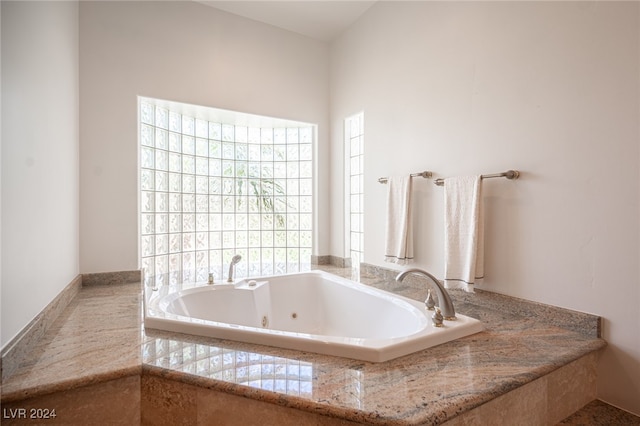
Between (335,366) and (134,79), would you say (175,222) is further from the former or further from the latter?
(335,366)

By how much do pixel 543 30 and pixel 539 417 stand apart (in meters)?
1.52

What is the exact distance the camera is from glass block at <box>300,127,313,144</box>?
302 centimetres

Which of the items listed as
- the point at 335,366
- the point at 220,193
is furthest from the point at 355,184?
the point at 335,366

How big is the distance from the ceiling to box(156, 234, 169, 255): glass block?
5.80ft

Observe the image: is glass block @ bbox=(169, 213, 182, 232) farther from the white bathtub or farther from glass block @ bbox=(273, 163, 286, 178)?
glass block @ bbox=(273, 163, 286, 178)

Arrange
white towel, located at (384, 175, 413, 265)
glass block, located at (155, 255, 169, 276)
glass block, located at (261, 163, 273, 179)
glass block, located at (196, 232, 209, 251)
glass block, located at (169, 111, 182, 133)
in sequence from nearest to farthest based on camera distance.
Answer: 1. white towel, located at (384, 175, 413, 265)
2. glass block, located at (155, 255, 169, 276)
3. glass block, located at (169, 111, 182, 133)
4. glass block, located at (196, 232, 209, 251)
5. glass block, located at (261, 163, 273, 179)

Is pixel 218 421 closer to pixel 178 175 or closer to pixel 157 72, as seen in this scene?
pixel 178 175

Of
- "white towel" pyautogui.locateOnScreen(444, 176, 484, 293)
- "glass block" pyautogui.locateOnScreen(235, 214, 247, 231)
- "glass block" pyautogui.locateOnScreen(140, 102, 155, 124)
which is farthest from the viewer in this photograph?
"glass block" pyautogui.locateOnScreen(235, 214, 247, 231)

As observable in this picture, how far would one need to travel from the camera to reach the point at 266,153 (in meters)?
3.02

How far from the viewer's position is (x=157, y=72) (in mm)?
2254

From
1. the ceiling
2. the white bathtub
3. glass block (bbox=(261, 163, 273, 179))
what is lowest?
the white bathtub

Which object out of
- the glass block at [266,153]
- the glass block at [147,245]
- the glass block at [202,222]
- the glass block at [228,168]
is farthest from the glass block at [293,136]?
the glass block at [147,245]

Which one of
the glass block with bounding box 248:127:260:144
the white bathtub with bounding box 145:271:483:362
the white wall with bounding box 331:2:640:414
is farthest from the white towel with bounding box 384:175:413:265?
the glass block with bounding box 248:127:260:144

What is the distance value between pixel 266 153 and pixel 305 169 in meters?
0.39
